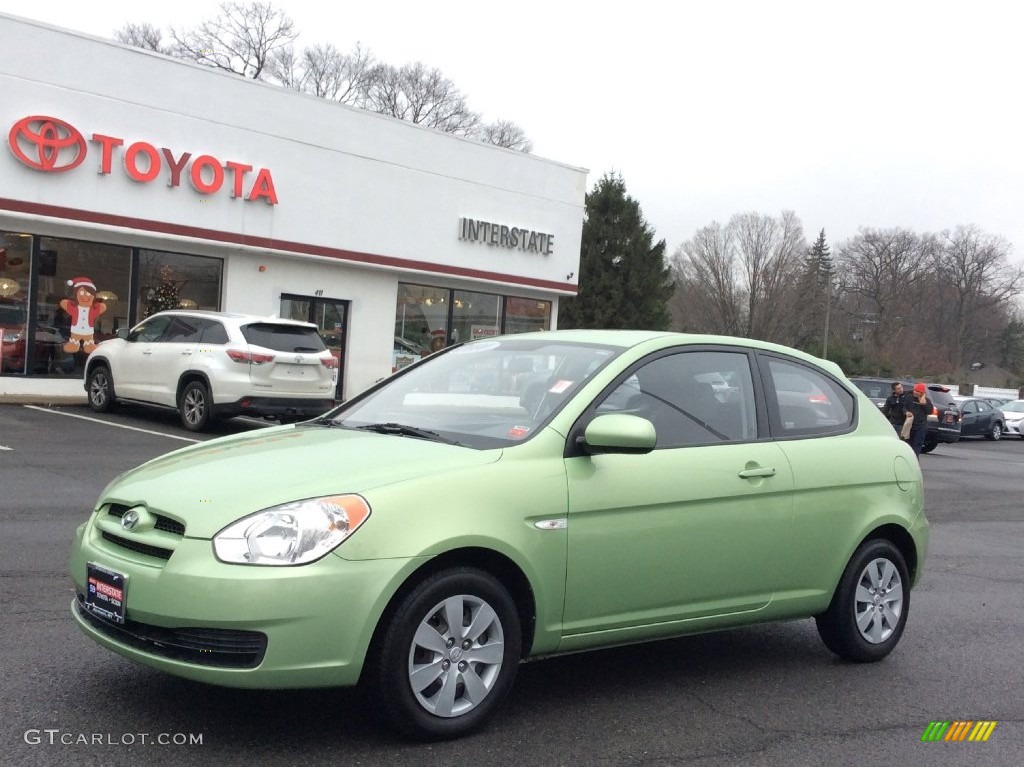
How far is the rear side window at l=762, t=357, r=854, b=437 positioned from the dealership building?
15.7 m

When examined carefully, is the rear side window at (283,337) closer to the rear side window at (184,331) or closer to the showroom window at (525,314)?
the rear side window at (184,331)

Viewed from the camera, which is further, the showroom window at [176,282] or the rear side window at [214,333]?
the showroom window at [176,282]

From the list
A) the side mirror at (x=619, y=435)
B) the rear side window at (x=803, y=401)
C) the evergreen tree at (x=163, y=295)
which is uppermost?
the evergreen tree at (x=163, y=295)

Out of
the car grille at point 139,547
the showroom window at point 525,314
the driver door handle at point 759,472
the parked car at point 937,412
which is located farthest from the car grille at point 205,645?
the showroom window at point 525,314

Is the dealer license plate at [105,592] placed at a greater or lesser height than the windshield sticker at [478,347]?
lesser

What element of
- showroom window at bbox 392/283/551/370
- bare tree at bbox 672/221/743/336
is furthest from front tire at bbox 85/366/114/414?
bare tree at bbox 672/221/743/336

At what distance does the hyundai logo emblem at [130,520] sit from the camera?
412 cm

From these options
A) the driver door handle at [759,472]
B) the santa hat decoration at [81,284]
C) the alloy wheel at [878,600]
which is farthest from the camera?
the santa hat decoration at [81,284]

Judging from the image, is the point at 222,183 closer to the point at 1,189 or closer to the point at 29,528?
the point at 1,189

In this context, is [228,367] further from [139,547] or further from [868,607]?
[139,547]

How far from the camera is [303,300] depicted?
2283 cm

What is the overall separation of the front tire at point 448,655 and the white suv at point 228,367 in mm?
11379

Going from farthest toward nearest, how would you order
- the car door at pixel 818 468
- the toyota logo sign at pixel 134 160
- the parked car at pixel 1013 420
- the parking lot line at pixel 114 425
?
1. the parked car at pixel 1013 420
2. the toyota logo sign at pixel 134 160
3. the parking lot line at pixel 114 425
4. the car door at pixel 818 468

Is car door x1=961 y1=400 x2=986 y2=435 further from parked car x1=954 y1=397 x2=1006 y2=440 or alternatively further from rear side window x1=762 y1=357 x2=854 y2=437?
rear side window x1=762 y1=357 x2=854 y2=437
